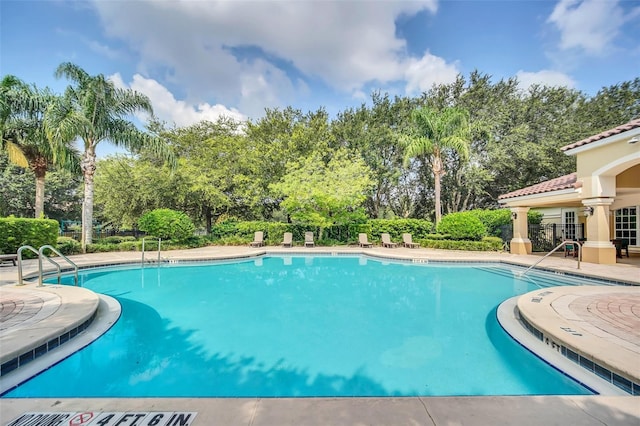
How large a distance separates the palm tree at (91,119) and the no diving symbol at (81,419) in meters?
13.7

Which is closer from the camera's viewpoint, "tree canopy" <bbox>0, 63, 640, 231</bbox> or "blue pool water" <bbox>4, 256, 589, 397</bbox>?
"blue pool water" <bbox>4, 256, 589, 397</bbox>

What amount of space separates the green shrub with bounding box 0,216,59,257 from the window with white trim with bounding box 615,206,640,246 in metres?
25.6

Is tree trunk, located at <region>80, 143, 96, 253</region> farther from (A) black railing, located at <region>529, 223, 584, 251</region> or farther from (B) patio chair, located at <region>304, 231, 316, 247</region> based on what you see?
(A) black railing, located at <region>529, 223, 584, 251</region>

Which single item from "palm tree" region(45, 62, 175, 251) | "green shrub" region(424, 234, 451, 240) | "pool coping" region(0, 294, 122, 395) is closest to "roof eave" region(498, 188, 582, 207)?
"green shrub" region(424, 234, 451, 240)

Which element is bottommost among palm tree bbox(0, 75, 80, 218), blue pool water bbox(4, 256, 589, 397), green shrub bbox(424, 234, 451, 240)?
blue pool water bbox(4, 256, 589, 397)

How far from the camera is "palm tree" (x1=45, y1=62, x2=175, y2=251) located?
41.4ft

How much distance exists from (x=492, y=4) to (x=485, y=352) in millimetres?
10351

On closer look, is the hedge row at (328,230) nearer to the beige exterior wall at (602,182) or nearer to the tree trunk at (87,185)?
the tree trunk at (87,185)

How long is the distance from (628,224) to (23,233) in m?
26.2

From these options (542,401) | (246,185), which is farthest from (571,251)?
(246,185)

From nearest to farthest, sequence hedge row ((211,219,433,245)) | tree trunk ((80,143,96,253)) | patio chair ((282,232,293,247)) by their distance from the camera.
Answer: tree trunk ((80,143,96,253))
patio chair ((282,232,293,247))
hedge row ((211,219,433,245))

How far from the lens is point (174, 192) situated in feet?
64.8

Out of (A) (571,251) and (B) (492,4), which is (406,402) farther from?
(A) (571,251)

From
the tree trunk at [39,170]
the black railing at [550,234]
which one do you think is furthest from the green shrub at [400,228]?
the tree trunk at [39,170]
